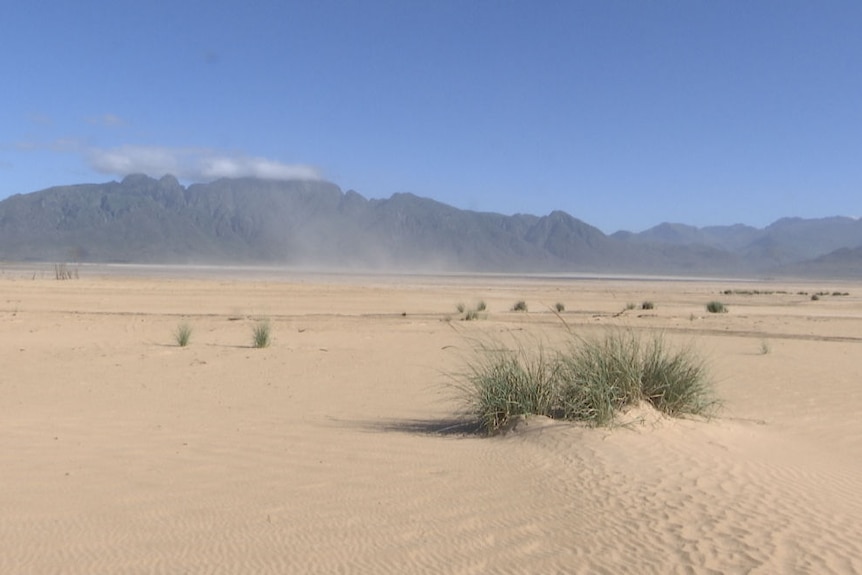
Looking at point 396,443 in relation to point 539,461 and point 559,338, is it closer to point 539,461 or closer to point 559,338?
point 539,461

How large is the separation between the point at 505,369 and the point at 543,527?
3287mm

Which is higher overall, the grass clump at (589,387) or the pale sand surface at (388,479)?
the grass clump at (589,387)

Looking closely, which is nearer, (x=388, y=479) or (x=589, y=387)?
(x=388, y=479)

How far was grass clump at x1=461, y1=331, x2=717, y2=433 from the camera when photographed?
7.73 meters

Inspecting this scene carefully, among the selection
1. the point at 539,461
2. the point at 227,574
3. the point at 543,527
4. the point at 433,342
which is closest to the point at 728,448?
the point at 539,461

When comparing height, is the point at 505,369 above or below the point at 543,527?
above

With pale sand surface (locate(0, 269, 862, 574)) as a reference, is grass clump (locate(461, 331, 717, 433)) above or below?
above

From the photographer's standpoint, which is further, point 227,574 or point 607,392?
point 607,392

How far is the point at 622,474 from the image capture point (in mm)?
5953

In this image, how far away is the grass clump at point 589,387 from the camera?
25.4 feet

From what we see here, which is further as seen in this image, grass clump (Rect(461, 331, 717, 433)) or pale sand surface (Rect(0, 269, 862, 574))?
grass clump (Rect(461, 331, 717, 433))

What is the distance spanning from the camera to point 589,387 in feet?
24.9

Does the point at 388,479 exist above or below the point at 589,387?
below

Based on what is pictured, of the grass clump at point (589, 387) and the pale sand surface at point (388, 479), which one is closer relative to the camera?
the pale sand surface at point (388, 479)
